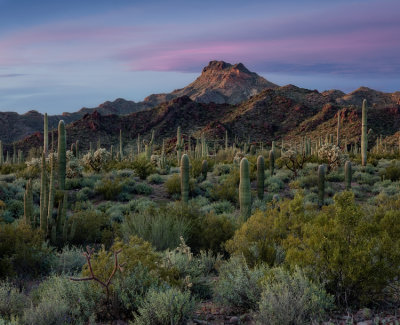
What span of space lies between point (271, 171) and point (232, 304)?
50.3 feet

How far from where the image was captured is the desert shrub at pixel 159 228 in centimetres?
827

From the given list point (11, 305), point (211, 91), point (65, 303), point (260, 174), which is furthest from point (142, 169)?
point (211, 91)

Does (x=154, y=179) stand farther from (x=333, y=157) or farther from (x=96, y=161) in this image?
(x=333, y=157)

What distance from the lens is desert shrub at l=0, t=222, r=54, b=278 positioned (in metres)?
7.19

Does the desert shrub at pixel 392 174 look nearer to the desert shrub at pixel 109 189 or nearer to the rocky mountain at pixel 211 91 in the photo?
the desert shrub at pixel 109 189

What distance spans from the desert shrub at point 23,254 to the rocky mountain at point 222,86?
142 m

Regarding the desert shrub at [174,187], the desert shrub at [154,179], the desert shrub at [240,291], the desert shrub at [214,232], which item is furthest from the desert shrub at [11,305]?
the desert shrub at [154,179]

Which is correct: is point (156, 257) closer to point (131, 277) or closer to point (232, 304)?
point (131, 277)

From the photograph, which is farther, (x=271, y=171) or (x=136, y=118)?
(x=136, y=118)

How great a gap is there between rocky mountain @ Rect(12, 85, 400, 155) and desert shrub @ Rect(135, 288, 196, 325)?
63.4 metres

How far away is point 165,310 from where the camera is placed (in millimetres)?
4715

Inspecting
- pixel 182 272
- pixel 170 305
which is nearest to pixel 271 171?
pixel 182 272

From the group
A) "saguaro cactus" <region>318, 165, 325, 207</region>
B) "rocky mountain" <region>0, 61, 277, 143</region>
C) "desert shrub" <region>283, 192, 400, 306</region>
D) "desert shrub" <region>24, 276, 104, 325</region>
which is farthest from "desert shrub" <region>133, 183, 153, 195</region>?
"rocky mountain" <region>0, 61, 277, 143</region>

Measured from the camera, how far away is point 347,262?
5121 millimetres
